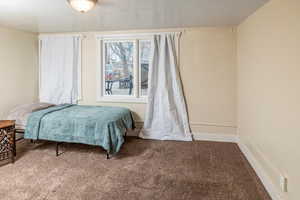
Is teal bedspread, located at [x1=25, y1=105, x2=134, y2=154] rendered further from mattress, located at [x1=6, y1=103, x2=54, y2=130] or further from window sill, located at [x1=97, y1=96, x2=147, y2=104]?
window sill, located at [x1=97, y1=96, x2=147, y2=104]

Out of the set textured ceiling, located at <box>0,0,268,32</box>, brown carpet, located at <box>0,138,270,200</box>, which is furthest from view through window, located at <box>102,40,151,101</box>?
brown carpet, located at <box>0,138,270,200</box>

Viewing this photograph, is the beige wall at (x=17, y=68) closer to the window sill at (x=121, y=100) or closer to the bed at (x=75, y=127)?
the bed at (x=75, y=127)

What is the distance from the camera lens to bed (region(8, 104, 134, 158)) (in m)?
2.92

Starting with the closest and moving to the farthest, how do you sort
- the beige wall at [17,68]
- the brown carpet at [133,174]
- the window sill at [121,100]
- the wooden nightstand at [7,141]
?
1. the brown carpet at [133,174]
2. the wooden nightstand at [7,141]
3. the beige wall at [17,68]
4. the window sill at [121,100]

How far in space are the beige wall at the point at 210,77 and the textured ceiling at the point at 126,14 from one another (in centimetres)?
28

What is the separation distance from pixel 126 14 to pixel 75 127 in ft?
5.99

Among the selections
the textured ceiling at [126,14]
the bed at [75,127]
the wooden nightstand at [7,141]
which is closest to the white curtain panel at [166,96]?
the textured ceiling at [126,14]

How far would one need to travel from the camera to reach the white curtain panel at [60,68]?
13.7 ft

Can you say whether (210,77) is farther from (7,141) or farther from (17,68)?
(17,68)

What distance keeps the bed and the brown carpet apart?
0.88 feet

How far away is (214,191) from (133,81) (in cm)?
260

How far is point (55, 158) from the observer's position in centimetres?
300

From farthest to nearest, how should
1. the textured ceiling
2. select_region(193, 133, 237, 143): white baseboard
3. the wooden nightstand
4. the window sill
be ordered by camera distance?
the window sill, select_region(193, 133, 237, 143): white baseboard, the wooden nightstand, the textured ceiling

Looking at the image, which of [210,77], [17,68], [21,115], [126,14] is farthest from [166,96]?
[17,68]
